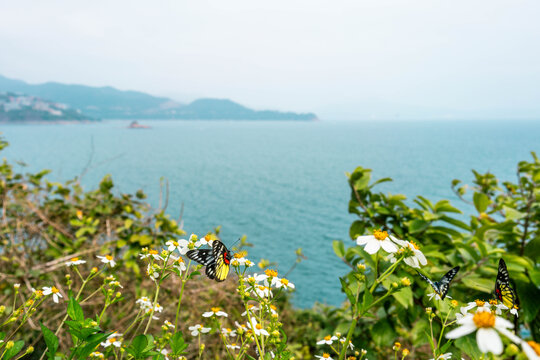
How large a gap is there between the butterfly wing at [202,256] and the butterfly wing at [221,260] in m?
0.03

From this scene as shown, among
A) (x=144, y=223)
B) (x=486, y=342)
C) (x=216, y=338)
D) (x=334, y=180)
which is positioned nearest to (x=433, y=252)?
(x=486, y=342)

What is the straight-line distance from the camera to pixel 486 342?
550 millimetres

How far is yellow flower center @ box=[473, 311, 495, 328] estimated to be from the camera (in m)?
0.59

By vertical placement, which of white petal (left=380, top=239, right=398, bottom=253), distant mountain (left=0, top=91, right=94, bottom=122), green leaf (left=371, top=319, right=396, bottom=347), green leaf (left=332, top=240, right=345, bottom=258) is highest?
distant mountain (left=0, top=91, right=94, bottom=122)

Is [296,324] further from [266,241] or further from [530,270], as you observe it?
[266,241]

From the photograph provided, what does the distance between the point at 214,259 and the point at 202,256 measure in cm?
7

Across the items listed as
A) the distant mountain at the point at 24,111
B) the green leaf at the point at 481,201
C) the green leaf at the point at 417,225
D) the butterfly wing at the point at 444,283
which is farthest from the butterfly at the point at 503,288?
the distant mountain at the point at 24,111

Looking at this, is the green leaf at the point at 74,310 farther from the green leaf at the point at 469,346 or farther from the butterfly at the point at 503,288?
the butterfly at the point at 503,288

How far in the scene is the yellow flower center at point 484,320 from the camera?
59 cm

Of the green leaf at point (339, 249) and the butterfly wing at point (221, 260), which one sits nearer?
the butterfly wing at point (221, 260)

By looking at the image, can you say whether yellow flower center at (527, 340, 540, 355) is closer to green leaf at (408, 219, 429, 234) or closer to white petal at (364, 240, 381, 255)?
white petal at (364, 240, 381, 255)

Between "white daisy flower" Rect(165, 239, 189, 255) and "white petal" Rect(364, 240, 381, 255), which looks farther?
"white daisy flower" Rect(165, 239, 189, 255)

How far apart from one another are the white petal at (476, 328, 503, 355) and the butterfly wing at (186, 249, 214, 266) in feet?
3.02

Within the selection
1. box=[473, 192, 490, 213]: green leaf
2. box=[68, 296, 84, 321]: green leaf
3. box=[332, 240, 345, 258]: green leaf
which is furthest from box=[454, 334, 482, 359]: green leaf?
box=[473, 192, 490, 213]: green leaf
